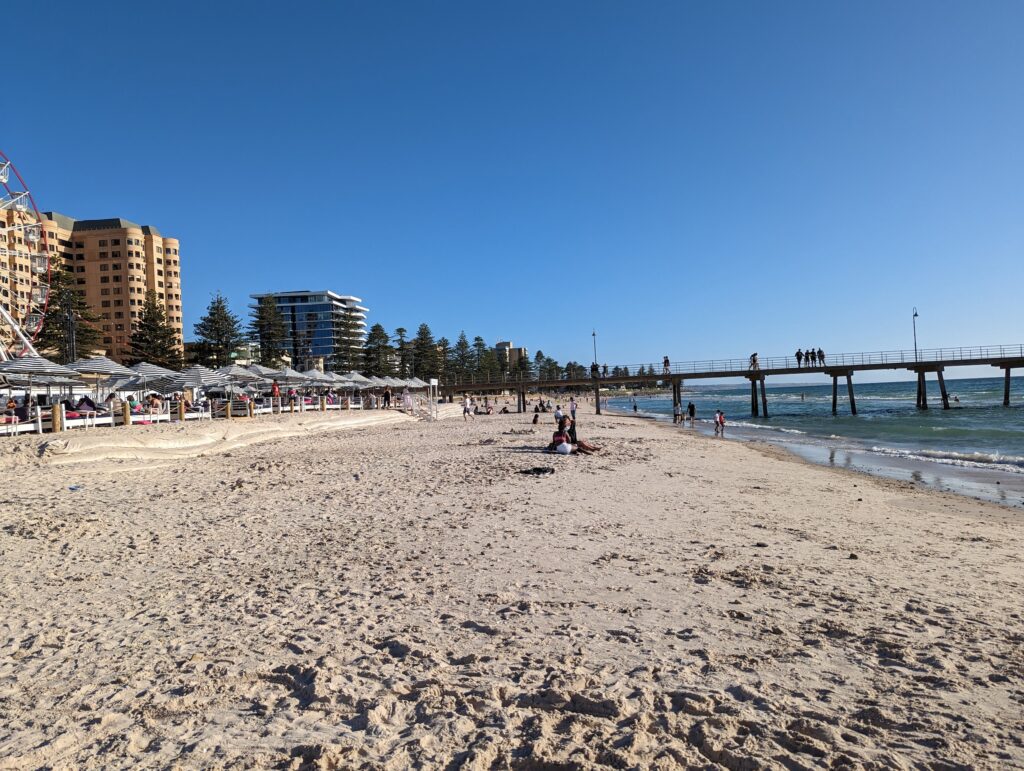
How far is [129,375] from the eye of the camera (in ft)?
74.1

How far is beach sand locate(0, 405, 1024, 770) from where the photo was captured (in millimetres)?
2857

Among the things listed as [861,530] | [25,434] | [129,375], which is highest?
[129,375]

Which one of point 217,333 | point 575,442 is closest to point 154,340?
point 217,333

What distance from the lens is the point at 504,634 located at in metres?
4.11

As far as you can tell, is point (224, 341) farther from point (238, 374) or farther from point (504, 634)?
point (504, 634)

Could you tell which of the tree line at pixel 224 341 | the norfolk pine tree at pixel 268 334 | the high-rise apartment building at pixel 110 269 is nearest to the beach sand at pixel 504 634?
the tree line at pixel 224 341

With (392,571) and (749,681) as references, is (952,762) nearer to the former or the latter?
(749,681)

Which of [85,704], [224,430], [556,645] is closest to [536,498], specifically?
[556,645]

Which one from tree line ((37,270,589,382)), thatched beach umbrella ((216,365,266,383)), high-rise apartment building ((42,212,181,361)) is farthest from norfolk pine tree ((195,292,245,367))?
high-rise apartment building ((42,212,181,361))

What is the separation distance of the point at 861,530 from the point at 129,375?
24.2m

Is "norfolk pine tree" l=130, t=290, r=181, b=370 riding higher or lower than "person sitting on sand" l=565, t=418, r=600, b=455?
higher

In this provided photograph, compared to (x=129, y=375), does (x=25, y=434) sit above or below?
below

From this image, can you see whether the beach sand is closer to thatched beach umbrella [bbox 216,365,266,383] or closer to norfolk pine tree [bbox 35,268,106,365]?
thatched beach umbrella [bbox 216,365,266,383]

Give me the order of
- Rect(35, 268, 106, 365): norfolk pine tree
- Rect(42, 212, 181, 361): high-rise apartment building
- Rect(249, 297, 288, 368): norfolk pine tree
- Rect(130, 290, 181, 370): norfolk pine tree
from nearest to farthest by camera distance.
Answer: Rect(35, 268, 106, 365): norfolk pine tree
Rect(130, 290, 181, 370): norfolk pine tree
Rect(249, 297, 288, 368): norfolk pine tree
Rect(42, 212, 181, 361): high-rise apartment building
